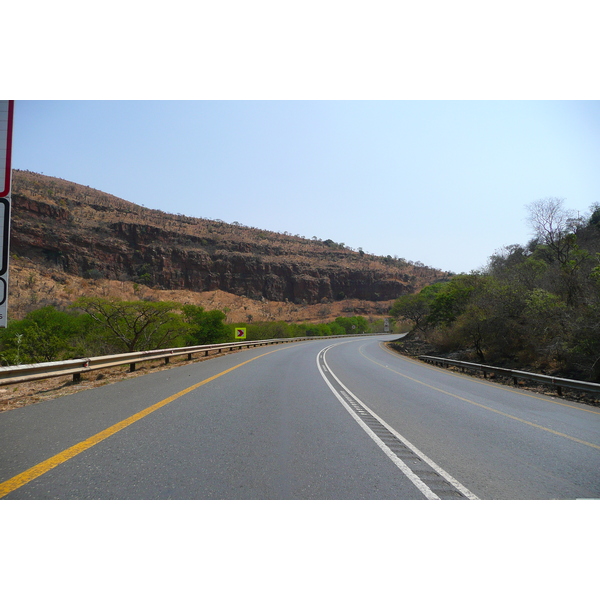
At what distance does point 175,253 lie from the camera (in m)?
85.8

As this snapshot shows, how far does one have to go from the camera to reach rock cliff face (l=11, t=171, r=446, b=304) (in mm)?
71875

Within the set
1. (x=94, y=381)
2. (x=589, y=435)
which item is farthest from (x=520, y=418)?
(x=94, y=381)

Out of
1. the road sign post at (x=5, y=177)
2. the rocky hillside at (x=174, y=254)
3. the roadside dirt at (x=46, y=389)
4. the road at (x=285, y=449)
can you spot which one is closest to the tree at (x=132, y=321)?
the roadside dirt at (x=46, y=389)

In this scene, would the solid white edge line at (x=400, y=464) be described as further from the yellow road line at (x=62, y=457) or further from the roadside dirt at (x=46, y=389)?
the roadside dirt at (x=46, y=389)

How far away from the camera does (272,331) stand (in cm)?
5409

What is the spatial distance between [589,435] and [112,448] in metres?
7.59

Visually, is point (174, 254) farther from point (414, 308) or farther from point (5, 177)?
point (5, 177)

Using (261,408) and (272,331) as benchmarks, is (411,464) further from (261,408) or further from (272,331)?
(272,331)

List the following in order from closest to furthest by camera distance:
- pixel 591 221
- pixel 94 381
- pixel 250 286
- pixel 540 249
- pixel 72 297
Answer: pixel 94 381 → pixel 540 249 → pixel 591 221 → pixel 72 297 → pixel 250 286

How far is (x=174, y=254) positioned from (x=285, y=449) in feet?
285

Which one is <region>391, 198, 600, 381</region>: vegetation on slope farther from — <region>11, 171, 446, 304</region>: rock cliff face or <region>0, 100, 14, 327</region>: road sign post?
<region>11, 171, 446, 304</region>: rock cliff face

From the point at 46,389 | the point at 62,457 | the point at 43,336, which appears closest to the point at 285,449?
the point at 62,457

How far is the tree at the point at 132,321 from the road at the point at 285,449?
52.6 ft

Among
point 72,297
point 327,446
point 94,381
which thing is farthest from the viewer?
point 72,297
